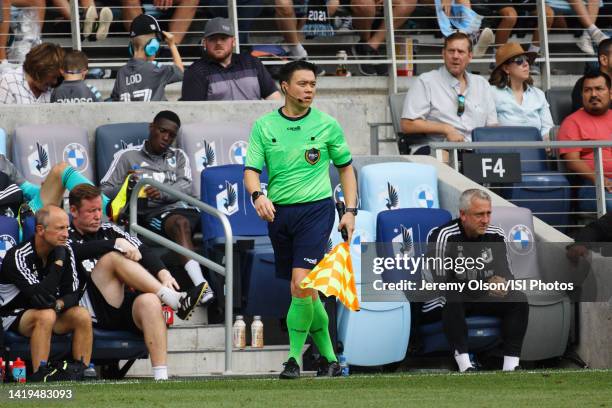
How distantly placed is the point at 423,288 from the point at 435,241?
36cm

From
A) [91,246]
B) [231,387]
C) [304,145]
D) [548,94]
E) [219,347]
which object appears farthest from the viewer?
[548,94]

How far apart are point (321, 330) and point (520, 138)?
4589mm

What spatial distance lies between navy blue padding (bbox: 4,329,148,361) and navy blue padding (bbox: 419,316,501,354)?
2.16 meters

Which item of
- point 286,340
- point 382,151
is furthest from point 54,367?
point 382,151

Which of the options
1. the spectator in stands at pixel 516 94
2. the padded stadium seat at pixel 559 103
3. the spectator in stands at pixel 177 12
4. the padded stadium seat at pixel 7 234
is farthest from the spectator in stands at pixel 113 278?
the padded stadium seat at pixel 559 103

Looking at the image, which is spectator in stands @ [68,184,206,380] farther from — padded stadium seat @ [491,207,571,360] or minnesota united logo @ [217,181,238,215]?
padded stadium seat @ [491,207,571,360]

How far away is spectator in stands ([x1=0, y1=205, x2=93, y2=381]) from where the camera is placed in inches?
424

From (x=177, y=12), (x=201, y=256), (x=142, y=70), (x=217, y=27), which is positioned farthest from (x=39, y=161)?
(x=177, y=12)

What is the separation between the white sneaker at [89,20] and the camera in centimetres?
1599

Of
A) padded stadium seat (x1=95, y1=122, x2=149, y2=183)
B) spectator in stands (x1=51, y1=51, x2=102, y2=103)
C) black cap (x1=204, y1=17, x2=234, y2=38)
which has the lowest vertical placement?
padded stadium seat (x1=95, y1=122, x2=149, y2=183)

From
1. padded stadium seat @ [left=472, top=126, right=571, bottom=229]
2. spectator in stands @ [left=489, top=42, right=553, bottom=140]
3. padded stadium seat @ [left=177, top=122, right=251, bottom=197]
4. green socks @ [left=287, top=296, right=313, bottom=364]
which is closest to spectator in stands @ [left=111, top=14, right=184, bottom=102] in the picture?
padded stadium seat @ [left=177, top=122, right=251, bottom=197]

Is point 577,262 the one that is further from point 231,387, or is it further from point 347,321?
point 231,387

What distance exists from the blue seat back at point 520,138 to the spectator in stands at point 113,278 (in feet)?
13.1

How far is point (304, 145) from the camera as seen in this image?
408 inches
